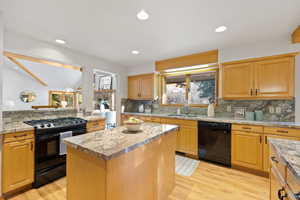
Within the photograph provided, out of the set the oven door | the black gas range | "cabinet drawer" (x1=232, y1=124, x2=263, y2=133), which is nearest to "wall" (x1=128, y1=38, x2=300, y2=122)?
"cabinet drawer" (x1=232, y1=124, x2=263, y2=133)

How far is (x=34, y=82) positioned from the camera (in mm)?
2576

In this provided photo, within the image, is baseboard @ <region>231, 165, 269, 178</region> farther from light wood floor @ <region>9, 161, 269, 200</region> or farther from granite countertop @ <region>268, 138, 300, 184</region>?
granite countertop @ <region>268, 138, 300, 184</region>

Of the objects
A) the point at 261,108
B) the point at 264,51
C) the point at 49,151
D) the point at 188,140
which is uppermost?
the point at 264,51

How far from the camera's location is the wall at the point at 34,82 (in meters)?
2.24

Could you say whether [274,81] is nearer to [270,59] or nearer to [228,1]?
[270,59]

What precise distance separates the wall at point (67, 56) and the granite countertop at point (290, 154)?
3.41 metres

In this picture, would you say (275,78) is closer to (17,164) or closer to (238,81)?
(238,81)

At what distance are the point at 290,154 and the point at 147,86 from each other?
11.0 ft

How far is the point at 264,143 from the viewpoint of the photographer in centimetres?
219

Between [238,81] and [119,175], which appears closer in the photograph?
[119,175]

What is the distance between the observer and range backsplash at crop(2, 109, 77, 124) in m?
2.15

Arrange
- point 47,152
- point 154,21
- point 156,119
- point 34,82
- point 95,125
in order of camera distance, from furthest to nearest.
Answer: point 156,119, point 95,125, point 34,82, point 47,152, point 154,21

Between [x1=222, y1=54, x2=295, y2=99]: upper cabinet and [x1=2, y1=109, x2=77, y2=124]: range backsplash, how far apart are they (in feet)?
11.6

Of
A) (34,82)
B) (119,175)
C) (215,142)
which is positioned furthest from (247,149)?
(34,82)
